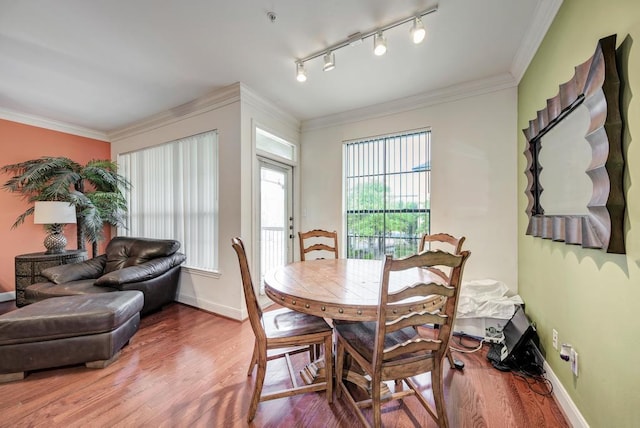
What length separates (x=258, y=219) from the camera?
313cm

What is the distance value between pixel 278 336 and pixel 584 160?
1945 mm

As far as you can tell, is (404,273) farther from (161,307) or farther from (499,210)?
(161,307)

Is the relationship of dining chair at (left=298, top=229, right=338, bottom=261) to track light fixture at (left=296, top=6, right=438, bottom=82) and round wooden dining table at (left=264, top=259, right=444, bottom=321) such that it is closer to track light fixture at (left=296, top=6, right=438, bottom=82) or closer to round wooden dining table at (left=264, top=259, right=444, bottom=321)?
round wooden dining table at (left=264, top=259, right=444, bottom=321)

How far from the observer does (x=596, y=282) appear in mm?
1261

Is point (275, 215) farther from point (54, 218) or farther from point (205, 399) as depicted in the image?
point (54, 218)

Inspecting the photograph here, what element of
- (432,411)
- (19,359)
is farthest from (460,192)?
(19,359)

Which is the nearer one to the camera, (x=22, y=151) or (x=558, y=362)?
(x=558, y=362)

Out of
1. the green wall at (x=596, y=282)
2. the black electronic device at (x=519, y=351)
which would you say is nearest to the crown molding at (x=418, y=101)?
the green wall at (x=596, y=282)

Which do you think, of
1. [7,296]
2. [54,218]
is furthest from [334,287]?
[7,296]

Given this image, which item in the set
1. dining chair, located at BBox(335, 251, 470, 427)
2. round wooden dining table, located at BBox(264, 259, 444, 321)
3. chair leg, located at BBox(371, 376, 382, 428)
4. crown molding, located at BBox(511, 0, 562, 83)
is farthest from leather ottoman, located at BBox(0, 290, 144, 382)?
crown molding, located at BBox(511, 0, 562, 83)

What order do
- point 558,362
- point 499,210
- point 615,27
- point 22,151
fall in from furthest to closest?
point 22,151
point 499,210
point 558,362
point 615,27

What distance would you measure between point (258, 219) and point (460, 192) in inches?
93.2

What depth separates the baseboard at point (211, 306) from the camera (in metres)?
2.83

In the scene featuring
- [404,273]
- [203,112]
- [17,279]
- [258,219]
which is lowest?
[17,279]
